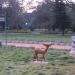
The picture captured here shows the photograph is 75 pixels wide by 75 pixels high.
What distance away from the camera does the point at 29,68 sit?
9.00 meters

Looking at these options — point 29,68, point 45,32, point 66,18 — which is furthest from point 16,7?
point 29,68

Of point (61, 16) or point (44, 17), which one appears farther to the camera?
point (44, 17)

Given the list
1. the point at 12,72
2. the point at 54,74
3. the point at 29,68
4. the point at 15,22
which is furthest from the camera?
the point at 15,22

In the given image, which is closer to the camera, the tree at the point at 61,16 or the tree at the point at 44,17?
the tree at the point at 61,16

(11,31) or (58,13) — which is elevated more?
(58,13)

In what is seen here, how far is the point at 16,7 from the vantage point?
4003 centimetres

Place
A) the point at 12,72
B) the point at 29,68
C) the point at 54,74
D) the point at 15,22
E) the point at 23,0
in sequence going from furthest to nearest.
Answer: the point at 23,0, the point at 15,22, the point at 29,68, the point at 12,72, the point at 54,74

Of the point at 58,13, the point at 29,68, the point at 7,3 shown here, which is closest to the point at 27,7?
the point at 7,3

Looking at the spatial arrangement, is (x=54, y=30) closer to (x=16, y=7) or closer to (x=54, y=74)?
(x=16, y=7)

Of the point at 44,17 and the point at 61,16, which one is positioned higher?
the point at 61,16

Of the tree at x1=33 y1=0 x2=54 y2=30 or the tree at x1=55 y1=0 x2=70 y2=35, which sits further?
the tree at x1=33 y1=0 x2=54 y2=30

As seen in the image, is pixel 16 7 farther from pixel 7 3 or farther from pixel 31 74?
pixel 31 74

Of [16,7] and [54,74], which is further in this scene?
[16,7]

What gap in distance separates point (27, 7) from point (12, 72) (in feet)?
118
